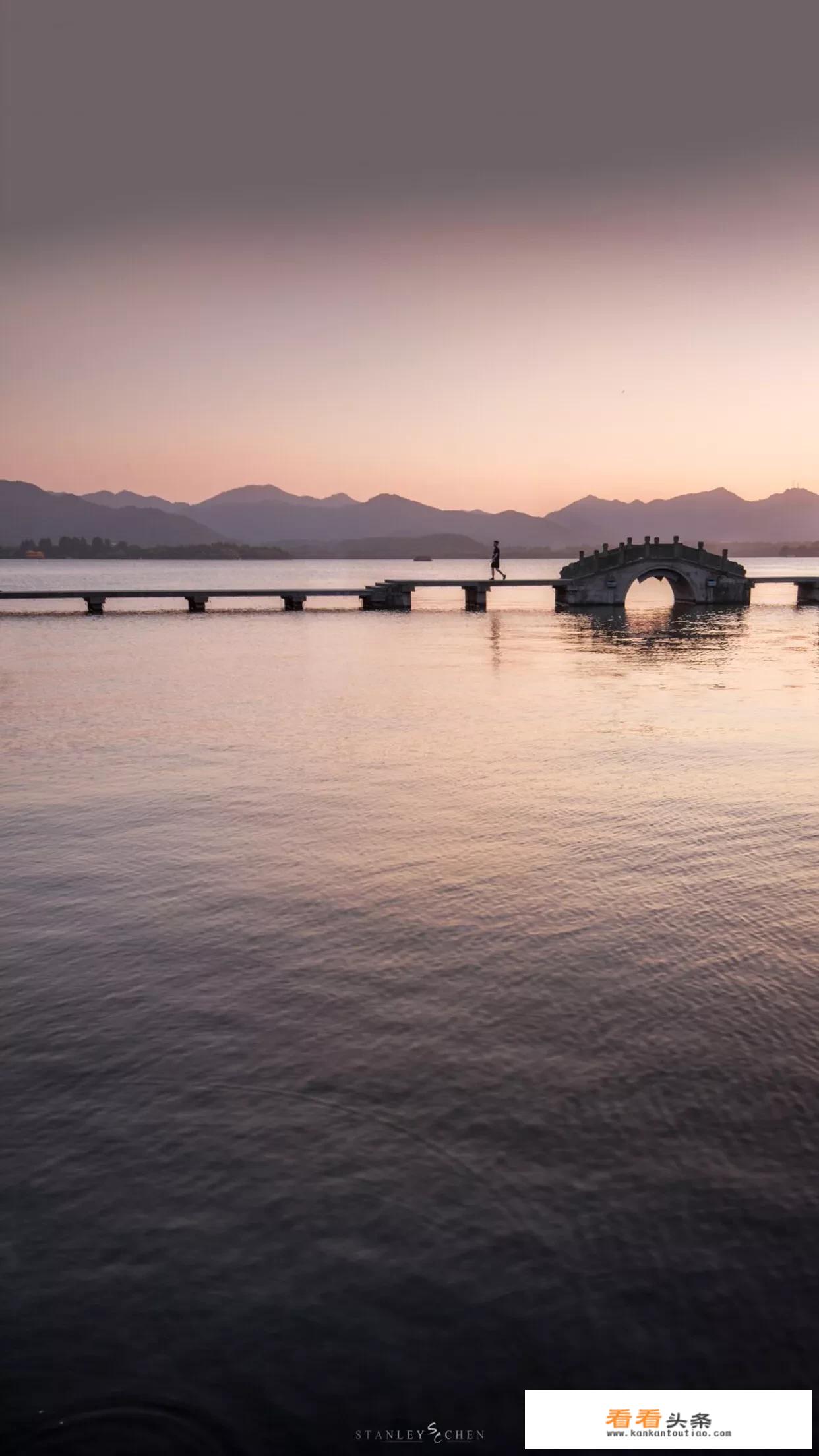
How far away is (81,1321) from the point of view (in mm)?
5086

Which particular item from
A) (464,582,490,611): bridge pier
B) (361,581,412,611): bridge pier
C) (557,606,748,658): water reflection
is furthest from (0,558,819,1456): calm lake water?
(464,582,490,611): bridge pier

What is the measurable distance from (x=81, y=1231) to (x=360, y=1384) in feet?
6.60

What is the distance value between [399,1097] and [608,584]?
211 feet

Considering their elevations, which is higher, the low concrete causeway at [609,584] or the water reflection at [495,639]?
the low concrete causeway at [609,584]

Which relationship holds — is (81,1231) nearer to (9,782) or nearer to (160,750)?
(9,782)

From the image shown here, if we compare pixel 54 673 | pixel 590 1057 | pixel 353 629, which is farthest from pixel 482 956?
pixel 353 629

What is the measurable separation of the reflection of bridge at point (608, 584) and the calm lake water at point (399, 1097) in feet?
158

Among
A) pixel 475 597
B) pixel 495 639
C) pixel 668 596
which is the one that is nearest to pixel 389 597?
pixel 475 597

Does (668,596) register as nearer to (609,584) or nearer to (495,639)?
(609,584)

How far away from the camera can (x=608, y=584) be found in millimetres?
68312

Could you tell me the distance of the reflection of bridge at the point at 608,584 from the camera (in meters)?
64.4

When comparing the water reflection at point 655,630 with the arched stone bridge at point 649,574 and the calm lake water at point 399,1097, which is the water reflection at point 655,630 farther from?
the calm lake water at point 399,1097

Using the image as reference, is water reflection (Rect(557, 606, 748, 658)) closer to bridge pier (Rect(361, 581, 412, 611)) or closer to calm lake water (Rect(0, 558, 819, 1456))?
bridge pier (Rect(361, 581, 412, 611))

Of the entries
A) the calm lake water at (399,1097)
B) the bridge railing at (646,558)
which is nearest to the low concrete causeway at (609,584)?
the bridge railing at (646,558)
